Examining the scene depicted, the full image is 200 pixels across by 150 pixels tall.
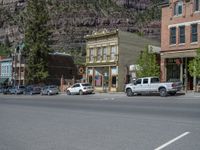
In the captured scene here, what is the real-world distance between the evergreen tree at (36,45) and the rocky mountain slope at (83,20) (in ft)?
246

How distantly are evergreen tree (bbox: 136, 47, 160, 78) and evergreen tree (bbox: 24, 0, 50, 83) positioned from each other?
27063 mm

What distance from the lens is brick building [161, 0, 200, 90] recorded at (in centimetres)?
4750

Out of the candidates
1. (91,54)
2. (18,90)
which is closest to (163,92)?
(91,54)

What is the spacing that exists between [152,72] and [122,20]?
11784 centimetres

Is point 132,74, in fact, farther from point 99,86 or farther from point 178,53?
point 178,53

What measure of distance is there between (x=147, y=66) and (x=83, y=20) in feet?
384

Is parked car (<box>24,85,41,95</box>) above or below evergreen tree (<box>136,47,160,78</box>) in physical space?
below

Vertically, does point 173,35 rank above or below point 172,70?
above

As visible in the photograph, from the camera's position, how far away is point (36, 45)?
243 ft

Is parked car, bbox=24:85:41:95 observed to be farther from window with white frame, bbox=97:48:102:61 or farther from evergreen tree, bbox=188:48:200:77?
evergreen tree, bbox=188:48:200:77

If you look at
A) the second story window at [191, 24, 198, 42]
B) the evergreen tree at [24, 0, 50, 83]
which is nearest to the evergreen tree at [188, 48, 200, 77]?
the second story window at [191, 24, 198, 42]

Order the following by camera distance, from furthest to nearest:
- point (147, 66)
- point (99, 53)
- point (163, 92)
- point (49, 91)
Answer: point (99, 53) → point (49, 91) → point (147, 66) → point (163, 92)

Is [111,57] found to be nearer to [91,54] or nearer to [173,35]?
[91,54]

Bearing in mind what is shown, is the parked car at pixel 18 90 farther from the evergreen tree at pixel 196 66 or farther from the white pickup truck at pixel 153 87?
the evergreen tree at pixel 196 66
